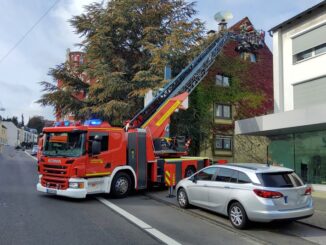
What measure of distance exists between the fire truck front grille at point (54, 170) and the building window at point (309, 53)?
41.3ft

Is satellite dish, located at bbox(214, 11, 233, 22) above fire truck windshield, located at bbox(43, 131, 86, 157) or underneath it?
above

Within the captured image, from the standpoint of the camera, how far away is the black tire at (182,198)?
12793 mm

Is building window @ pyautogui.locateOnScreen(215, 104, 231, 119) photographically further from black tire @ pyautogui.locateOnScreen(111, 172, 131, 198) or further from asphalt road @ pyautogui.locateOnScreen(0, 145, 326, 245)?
asphalt road @ pyautogui.locateOnScreen(0, 145, 326, 245)

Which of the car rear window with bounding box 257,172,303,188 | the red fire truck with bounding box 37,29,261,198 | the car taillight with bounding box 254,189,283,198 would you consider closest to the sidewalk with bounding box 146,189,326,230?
the red fire truck with bounding box 37,29,261,198

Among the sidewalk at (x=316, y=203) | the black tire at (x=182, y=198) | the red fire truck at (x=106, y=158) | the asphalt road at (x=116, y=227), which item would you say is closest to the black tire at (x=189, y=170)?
the red fire truck at (x=106, y=158)

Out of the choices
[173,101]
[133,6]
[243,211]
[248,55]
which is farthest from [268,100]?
[243,211]

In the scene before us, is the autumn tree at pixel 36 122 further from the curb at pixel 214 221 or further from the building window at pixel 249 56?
the curb at pixel 214 221

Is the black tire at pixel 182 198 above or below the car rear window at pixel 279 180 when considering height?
below

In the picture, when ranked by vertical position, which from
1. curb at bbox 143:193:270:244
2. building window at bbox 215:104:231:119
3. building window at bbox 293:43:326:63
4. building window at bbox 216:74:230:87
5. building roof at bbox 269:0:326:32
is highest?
building roof at bbox 269:0:326:32

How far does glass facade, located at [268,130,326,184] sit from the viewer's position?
1820 centimetres

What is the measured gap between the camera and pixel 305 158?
19.2m

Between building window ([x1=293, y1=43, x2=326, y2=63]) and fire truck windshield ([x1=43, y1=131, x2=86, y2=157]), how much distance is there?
11.7 metres

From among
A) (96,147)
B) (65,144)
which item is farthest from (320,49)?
(65,144)

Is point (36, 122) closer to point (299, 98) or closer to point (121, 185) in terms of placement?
point (299, 98)
